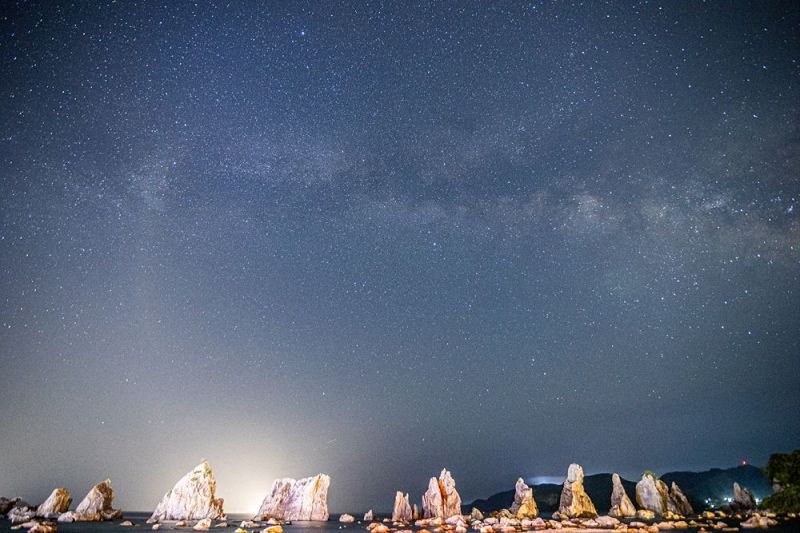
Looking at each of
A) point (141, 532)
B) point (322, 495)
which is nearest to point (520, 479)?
point (322, 495)

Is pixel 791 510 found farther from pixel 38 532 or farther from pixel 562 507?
pixel 562 507

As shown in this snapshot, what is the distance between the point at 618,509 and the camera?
142 meters

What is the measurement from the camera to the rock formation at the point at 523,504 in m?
136

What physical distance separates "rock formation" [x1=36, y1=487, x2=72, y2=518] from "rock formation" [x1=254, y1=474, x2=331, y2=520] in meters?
62.5

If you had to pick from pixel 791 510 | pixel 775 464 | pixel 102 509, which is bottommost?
pixel 102 509

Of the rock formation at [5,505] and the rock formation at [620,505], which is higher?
the rock formation at [5,505]

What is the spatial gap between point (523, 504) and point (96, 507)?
128 meters

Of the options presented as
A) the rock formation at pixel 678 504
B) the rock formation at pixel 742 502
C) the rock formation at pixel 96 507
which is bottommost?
the rock formation at pixel 678 504

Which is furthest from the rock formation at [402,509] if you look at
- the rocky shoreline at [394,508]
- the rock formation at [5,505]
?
the rock formation at [5,505]

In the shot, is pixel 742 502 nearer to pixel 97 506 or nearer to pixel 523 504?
pixel 523 504

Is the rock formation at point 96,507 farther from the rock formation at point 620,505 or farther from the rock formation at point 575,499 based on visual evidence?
the rock formation at point 620,505

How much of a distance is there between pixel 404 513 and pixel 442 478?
17.2 m

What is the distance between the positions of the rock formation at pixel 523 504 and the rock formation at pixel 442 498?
20.4m

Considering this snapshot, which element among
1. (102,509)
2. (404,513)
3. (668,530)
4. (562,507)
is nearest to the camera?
(668,530)
